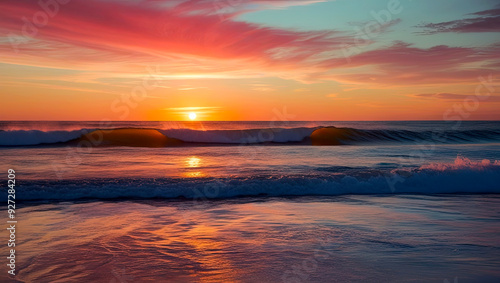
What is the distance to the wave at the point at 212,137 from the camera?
22.7 metres

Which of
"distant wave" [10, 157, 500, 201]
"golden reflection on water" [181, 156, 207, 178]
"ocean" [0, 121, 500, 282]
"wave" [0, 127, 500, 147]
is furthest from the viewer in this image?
"wave" [0, 127, 500, 147]

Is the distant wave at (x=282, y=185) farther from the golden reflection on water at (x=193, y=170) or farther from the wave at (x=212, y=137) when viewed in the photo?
the wave at (x=212, y=137)

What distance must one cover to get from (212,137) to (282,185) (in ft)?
55.1

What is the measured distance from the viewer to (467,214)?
6469 millimetres

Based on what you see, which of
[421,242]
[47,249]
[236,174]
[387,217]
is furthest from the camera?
[236,174]

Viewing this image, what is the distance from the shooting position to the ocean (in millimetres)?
3879

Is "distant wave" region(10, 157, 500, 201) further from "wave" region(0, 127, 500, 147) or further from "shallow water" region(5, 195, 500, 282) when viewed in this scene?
"wave" region(0, 127, 500, 147)

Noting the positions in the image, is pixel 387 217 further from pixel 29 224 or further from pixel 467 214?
pixel 29 224

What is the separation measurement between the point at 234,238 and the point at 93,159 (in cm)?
1037

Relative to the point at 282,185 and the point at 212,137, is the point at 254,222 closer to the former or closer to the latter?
the point at 282,185

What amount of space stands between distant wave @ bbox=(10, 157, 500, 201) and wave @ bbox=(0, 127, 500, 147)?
13.9 metres

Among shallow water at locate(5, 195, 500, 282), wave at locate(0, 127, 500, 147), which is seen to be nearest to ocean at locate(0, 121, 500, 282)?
shallow water at locate(5, 195, 500, 282)

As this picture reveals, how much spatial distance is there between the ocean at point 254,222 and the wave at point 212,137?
440 inches

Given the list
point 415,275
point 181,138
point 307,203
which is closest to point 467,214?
point 307,203
